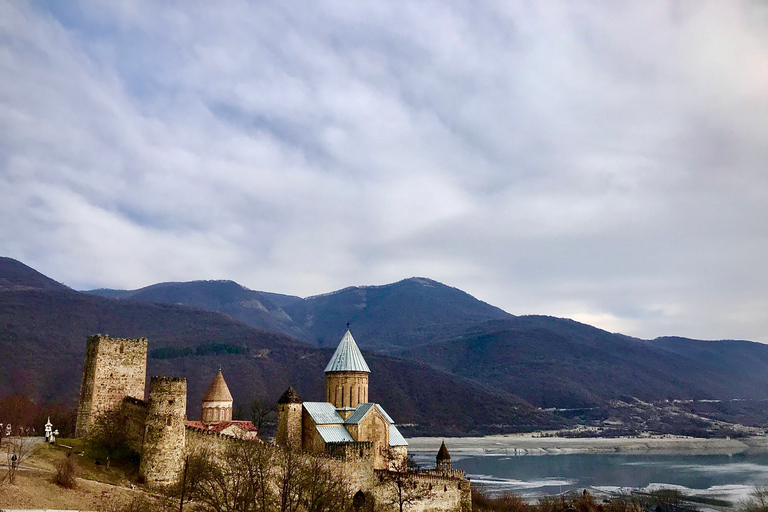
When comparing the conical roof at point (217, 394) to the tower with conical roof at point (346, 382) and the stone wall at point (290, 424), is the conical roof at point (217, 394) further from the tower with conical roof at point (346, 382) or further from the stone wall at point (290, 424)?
the tower with conical roof at point (346, 382)

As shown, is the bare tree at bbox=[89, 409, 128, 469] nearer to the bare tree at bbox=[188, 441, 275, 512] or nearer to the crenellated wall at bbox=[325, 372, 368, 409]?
the bare tree at bbox=[188, 441, 275, 512]

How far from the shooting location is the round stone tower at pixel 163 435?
22625 mm

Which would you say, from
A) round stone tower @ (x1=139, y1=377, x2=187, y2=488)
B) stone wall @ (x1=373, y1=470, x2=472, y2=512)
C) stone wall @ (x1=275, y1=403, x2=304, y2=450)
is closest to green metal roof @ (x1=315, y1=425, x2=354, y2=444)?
stone wall @ (x1=275, y1=403, x2=304, y2=450)

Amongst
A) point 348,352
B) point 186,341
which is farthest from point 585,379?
point 348,352

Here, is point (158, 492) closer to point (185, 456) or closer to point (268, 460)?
point (185, 456)

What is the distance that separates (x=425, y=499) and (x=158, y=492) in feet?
52.3

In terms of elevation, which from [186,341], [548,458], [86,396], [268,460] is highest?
[186,341]

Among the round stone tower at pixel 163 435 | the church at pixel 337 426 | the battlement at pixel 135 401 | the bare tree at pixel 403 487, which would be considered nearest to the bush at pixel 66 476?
the round stone tower at pixel 163 435

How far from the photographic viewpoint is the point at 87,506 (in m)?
18.7

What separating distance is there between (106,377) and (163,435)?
5.69 m

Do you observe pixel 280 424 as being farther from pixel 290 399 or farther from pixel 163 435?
pixel 163 435

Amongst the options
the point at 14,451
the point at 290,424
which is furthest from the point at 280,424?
the point at 14,451

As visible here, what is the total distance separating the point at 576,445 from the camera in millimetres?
112250

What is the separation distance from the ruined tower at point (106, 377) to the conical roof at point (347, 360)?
52.7 ft
